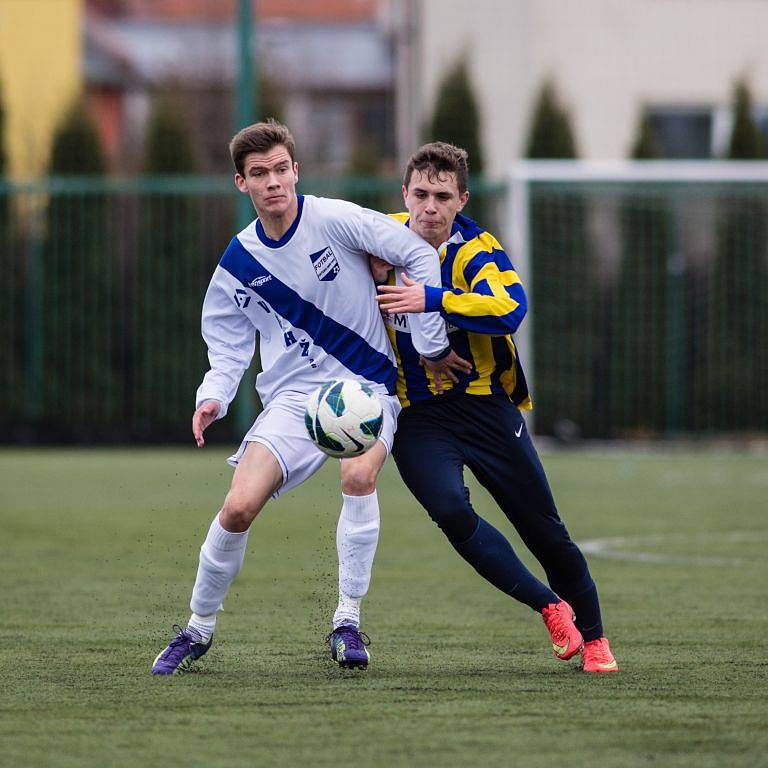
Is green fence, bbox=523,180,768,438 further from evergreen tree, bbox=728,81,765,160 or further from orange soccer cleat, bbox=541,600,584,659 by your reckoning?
orange soccer cleat, bbox=541,600,584,659

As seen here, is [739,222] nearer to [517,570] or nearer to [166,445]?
[166,445]

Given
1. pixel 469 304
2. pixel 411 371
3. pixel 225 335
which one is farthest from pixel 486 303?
pixel 225 335

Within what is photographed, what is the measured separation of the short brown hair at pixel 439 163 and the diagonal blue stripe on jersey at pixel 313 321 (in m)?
0.57

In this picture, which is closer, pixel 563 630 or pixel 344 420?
pixel 344 420

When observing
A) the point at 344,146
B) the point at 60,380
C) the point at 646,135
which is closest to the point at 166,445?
the point at 60,380

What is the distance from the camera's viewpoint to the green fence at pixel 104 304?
736 inches

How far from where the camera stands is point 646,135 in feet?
67.2

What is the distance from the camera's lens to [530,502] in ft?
17.3

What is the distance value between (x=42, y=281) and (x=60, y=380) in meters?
1.23

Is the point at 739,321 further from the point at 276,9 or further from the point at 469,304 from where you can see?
the point at 276,9

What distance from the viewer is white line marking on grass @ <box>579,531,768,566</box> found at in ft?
27.7

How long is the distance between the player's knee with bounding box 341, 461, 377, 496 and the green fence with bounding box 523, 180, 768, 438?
1351cm

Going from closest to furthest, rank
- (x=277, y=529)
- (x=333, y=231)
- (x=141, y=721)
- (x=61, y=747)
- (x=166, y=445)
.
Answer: (x=61, y=747), (x=141, y=721), (x=333, y=231), (x=277, y=529), (x=166, y=445)

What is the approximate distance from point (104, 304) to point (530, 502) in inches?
562
